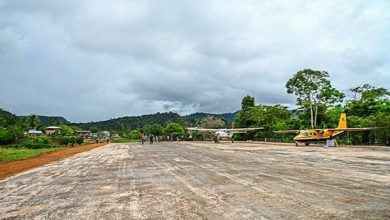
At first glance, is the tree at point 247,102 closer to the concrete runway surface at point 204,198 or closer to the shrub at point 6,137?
the shrub at point 6,137

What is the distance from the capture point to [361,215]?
21.6ft

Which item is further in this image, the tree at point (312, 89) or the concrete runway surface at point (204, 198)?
the tree at point (312, 89)

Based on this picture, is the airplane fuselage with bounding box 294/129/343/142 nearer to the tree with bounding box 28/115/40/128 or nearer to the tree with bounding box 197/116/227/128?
the tree with bounding box 197/116/227/128

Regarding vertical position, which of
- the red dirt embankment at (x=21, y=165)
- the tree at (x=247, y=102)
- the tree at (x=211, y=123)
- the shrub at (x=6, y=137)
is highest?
the tree at (x=247, y=102)

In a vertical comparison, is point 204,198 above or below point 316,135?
below

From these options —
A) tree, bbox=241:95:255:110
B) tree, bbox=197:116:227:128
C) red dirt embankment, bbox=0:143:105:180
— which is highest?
tree, bbox=241:95:255:110

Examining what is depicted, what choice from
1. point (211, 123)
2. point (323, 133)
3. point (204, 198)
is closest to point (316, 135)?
point (323, 133)

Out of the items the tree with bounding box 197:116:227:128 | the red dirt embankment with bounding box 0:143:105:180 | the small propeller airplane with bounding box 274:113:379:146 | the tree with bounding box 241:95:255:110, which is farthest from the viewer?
the tree with bounding box 197:116:227:128

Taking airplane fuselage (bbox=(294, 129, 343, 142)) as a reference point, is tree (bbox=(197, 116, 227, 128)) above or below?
above

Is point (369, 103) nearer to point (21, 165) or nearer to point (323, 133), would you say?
point (323, 133)

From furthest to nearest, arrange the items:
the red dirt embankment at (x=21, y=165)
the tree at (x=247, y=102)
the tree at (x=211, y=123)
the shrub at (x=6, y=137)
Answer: the tree at (x=211, y=123)
the tree at (x=247, y=102)
the shrub at (x=6, y=137)
the red dirt embankment at (x=21, y=165)

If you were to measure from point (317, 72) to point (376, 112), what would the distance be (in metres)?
11.0

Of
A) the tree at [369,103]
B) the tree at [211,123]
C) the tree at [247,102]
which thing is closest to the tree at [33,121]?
the tree at [211,123]

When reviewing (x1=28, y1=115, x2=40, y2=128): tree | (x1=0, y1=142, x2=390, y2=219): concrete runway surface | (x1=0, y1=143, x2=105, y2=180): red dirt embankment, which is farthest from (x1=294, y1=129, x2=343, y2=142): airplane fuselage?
(x1=28, y1=115, x2=40, y2=128): tree
